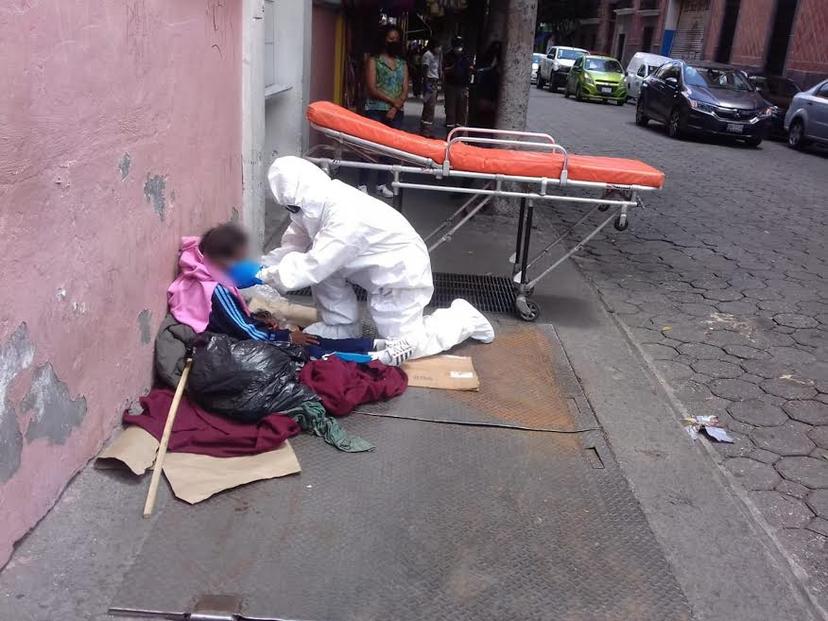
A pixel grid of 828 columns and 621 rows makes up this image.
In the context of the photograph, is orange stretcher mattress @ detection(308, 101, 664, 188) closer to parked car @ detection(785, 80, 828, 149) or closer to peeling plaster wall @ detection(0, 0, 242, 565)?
peeling plaster wall @ detection(0, 0, 242, 565)

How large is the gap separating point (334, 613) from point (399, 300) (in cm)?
213

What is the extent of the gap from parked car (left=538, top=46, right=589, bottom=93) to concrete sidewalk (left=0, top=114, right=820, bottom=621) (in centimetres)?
2622

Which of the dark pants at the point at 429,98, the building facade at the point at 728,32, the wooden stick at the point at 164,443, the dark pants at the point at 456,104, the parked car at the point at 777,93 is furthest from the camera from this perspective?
the building facade at the point at 728,32

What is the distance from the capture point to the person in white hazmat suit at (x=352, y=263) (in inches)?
161

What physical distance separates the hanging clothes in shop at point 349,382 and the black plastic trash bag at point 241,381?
11 cm

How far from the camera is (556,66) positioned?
97.9 feet

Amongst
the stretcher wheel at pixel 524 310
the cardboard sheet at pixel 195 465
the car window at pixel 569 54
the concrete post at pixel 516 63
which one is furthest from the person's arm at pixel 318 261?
the car window at pixel 569 54

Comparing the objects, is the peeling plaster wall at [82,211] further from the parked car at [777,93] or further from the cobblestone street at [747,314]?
the parked car at [777,93]

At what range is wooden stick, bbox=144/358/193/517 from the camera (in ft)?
10.2

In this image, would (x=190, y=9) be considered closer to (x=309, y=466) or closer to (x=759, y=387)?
(x=309, y=466)

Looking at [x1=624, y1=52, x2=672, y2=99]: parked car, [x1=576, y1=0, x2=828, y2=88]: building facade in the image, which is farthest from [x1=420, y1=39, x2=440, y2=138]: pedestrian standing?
[x1=576, y1=0, x2=828, y2=88]: building facade

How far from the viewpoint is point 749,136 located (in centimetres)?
1576

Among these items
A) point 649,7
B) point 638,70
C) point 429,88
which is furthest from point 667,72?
point 649,7

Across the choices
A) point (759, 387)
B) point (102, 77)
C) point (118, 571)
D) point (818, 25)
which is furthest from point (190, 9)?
point (818, 25)
